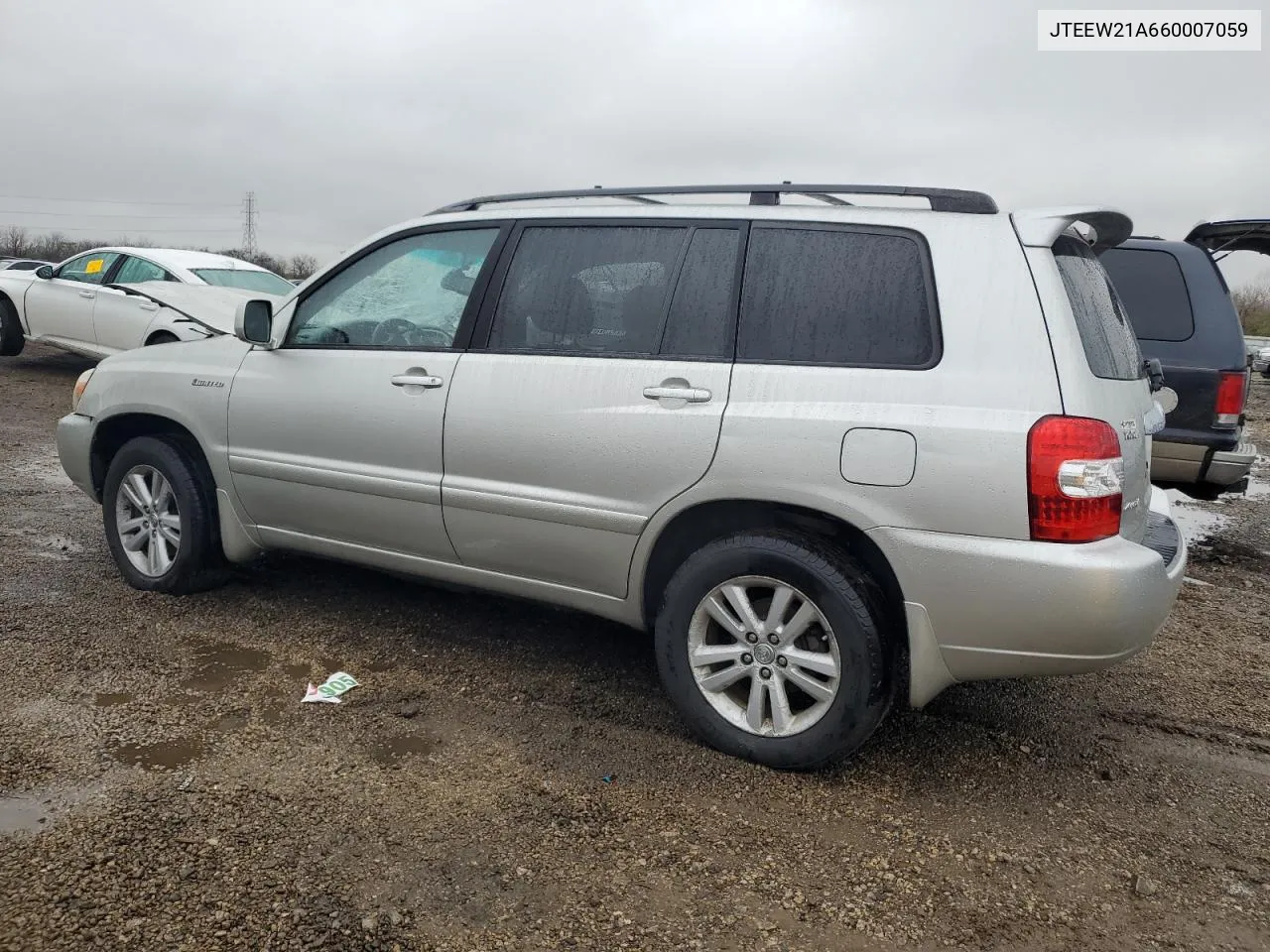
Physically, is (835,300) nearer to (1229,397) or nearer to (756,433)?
(756,433)

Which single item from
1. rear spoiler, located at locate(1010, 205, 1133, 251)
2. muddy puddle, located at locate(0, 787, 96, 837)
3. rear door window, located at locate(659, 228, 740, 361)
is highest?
rear spoiler, located at locate(1010, 205, 1133, 251)

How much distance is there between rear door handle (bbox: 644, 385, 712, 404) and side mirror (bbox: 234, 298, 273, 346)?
1.87 metres

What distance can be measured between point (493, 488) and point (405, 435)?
46cm

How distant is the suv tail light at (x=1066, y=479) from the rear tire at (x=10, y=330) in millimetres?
12731

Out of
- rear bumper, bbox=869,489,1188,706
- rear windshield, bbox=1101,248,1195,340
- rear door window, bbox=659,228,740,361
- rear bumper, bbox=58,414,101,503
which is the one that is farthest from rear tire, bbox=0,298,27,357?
rear bumper, bbox=869,489,1188,706

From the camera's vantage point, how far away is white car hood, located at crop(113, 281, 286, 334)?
7.47 m

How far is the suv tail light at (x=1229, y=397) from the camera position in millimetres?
5730

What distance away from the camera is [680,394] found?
3180 millimetres

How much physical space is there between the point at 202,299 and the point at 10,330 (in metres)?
5.51

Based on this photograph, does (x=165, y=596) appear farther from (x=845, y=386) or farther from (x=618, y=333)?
(x=845, y=386)

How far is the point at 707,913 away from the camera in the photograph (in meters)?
2.41

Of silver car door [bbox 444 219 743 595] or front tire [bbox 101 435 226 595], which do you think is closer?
silver car door [bbox 444 219 743 595]

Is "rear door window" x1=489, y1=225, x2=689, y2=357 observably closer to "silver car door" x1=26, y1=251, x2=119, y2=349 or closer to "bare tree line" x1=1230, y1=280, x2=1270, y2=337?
"silver car door" x1=26, y1=251, x2=119, y2=349

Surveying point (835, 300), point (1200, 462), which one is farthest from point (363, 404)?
point (1200, 462)
